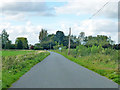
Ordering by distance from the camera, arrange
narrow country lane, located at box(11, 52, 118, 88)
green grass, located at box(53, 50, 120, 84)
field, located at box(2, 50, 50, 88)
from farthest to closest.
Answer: green grass, located at box(53, 50, 120, 84) < field, located at box(2, 50, 50, 88) < narrow country lane, located at box(11, 52, 118, 88)

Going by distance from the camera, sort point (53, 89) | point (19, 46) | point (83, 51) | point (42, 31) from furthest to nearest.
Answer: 1. point (42, 31)
2. point (19, 46)
3. point (83, 51)
4. point (53, 89)

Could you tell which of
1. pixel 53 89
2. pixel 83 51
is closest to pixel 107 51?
pixel 83 51

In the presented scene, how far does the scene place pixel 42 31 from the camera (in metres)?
169

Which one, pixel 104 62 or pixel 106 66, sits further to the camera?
pixel 104 62

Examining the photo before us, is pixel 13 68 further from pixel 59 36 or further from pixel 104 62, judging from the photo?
pixel 59 36

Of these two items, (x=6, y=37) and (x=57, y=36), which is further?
(x=57, y=36)

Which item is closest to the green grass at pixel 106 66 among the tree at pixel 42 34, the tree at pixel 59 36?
the tree at pixel 59 36

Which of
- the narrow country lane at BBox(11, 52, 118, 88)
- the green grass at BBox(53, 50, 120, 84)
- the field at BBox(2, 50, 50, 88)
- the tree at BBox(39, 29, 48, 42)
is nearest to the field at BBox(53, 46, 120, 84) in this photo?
the green grass at BBox(53, 50, 120, 84)

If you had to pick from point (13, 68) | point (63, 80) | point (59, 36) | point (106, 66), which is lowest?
point (106, 66)

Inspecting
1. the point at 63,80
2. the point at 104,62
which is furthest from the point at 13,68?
the point at 104,62

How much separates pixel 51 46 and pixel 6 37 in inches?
1718

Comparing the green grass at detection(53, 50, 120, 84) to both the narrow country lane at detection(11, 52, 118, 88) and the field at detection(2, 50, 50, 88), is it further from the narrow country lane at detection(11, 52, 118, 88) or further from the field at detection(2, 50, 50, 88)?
the field at detection(2, 50, 50, 88)

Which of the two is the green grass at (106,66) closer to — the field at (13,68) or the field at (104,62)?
the field at (104,62)

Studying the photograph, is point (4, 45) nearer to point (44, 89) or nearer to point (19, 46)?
point (19, 46)
